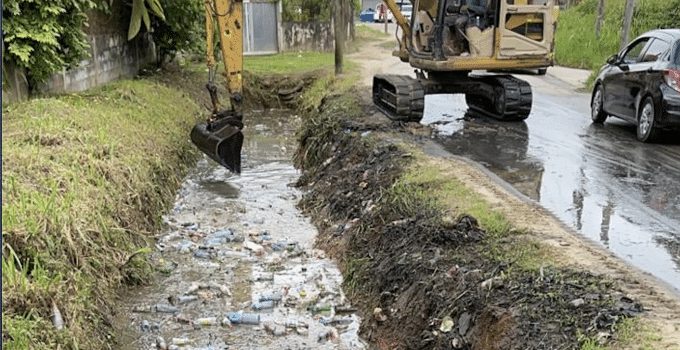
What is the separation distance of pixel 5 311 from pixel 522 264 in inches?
146

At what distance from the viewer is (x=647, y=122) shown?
10.6 metres

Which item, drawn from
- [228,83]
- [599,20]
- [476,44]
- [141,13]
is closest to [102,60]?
[141,13]

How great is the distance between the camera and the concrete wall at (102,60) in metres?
10.4

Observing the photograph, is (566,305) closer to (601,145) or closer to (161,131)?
(601,145)

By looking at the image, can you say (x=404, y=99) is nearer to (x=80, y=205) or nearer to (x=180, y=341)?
(x=80, y=205)

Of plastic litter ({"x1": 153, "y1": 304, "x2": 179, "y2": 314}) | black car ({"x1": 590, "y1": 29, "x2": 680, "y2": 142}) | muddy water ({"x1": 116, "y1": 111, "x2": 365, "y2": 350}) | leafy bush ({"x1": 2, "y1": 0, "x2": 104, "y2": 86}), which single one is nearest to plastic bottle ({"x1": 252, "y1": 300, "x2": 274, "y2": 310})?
muddy water ({"x1": 116, "y1": 111, "x2": 365, "y2": 350})

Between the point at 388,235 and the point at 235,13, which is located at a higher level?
the point at 235,13

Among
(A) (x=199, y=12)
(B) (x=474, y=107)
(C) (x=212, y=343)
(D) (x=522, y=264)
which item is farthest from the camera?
(A) (x=199, y=12)

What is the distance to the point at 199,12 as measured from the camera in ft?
53.2

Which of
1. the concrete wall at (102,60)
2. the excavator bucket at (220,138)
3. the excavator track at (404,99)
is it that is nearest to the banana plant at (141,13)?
the concrete wall at (102,60)

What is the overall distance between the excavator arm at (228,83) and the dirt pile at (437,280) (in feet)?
5.61

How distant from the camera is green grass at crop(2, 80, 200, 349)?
191 inches

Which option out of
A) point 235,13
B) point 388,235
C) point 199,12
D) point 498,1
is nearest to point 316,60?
point 199,12

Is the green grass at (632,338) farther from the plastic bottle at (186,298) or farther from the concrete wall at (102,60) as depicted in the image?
the concrete wall at (102,60)
